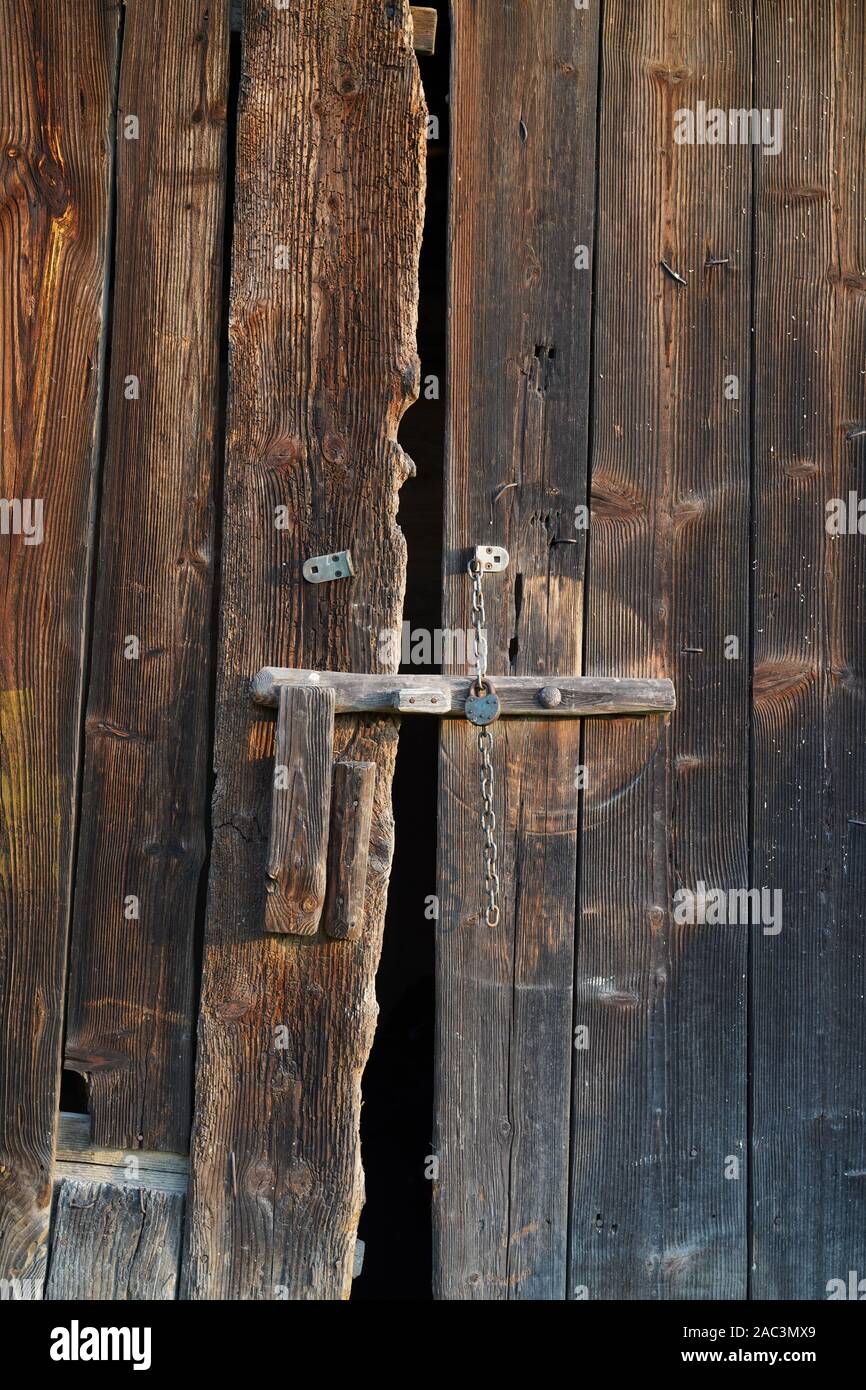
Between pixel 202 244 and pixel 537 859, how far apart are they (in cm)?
121

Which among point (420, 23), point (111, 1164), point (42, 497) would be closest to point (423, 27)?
point (420, 23)

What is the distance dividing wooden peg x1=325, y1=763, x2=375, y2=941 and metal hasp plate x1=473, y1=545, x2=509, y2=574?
41cm

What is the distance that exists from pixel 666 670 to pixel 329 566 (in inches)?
24.5

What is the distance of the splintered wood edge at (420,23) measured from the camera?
182 centimetres

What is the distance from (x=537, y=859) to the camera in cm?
184

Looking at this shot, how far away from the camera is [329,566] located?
1.74 m


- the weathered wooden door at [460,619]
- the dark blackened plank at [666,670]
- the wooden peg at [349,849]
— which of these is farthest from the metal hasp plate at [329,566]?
the dark blackened plank at [666,670]

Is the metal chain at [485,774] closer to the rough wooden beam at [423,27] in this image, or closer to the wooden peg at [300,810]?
the wooden peg at [300,810]

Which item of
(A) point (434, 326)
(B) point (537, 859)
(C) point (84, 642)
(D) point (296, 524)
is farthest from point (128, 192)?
(A) point (434, 326)

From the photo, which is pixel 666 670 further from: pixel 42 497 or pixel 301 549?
pixel 42 497

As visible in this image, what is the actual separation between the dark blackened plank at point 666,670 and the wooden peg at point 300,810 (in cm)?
48

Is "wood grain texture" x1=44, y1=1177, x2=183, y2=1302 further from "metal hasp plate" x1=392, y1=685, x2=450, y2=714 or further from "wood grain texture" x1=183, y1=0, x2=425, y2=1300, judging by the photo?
"metal hasp plate" x1=392, y1=685, x2=450, y2=714

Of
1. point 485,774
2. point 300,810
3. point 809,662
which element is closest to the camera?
point 300,810

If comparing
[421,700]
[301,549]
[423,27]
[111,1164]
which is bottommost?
[111,1164]
